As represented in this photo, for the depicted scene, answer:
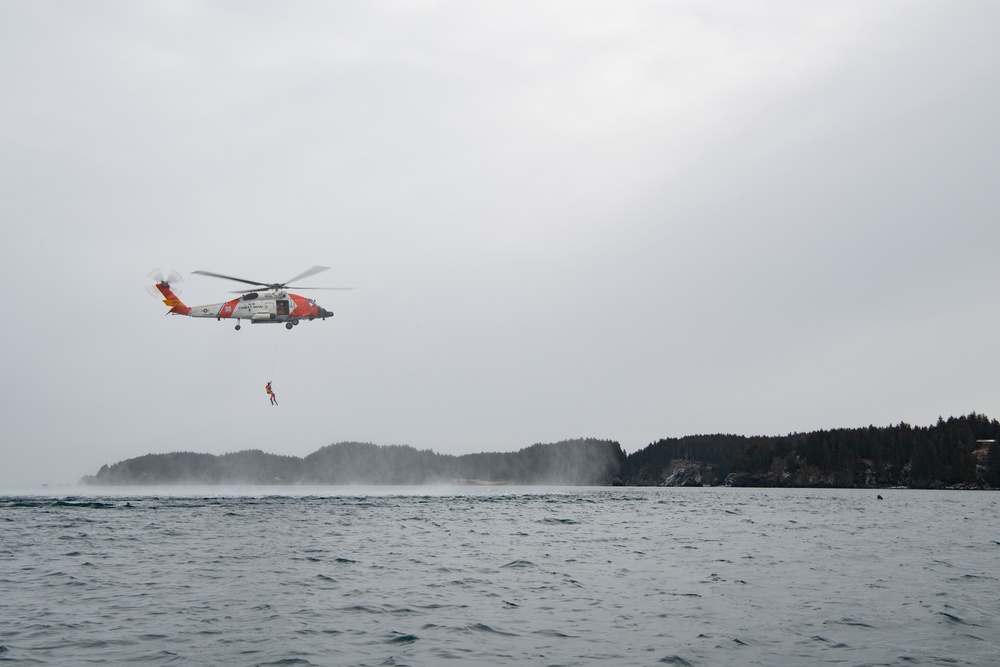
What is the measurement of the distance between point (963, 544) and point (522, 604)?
106ft

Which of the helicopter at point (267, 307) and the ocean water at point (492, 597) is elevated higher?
the helicopter at point (267, 307)

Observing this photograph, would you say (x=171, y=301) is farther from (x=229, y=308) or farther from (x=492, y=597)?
(x=492, y=597)

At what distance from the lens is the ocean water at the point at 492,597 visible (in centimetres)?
1781

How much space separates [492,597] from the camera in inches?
998

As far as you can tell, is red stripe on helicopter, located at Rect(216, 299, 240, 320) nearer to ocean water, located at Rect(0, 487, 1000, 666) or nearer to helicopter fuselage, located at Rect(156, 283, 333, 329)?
helicopter fuselage, located at Rect(156, 283, 333, 329)

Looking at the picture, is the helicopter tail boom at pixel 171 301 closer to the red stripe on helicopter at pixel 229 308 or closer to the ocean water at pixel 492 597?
the red stripe on helicopter at pixel 229 308

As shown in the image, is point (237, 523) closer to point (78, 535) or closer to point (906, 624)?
point (78, 535)

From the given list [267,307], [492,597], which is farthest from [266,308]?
[492,597]

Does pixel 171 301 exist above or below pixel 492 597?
above

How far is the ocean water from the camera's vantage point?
17812 millimetres

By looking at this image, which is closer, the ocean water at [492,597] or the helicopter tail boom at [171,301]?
the ocean water at [492,597]

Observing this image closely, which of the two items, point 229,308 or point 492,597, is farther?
point 229,308

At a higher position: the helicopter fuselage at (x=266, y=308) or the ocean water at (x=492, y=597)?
the helicopter fuselage at (x=266, y=308)

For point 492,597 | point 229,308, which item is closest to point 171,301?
point 229,308
